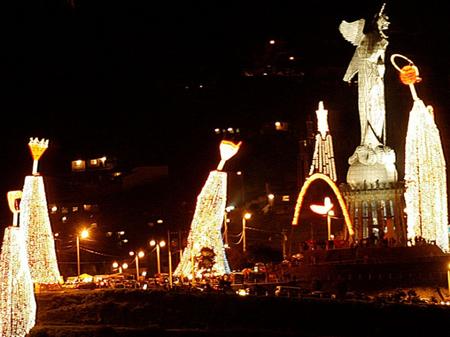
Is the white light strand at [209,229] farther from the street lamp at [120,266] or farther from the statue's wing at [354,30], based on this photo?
the statue's wing at [354,30]

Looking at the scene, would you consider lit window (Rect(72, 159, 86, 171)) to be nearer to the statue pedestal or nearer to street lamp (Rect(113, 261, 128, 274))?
street lamp (Rect(113, 261, 128, 274))

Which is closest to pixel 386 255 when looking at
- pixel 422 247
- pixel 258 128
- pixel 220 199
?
pixel 422 247

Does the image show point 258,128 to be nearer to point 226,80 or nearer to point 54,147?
point 226,80

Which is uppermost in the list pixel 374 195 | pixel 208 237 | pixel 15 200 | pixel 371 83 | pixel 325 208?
pixel 371 83

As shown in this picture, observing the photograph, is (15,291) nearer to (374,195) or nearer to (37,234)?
(37,234)

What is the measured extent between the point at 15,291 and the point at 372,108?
24.9m

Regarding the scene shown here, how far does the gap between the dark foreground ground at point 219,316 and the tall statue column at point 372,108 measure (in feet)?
49.8

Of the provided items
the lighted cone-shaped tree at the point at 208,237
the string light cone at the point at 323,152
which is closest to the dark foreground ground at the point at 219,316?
the lighted cone-shaped tree at the point at 208,237

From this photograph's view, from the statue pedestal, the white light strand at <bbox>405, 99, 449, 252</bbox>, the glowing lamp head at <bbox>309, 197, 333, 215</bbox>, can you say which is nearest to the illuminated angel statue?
the statue pedestal

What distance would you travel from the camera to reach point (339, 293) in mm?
42281

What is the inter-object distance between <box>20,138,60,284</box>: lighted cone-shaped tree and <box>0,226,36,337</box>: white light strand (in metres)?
3.55

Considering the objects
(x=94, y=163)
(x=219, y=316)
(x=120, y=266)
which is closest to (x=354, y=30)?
(x=219, y=316)

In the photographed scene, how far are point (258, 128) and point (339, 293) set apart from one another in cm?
3836

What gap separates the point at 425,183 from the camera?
4866cm
